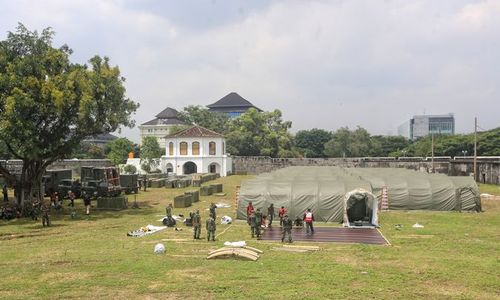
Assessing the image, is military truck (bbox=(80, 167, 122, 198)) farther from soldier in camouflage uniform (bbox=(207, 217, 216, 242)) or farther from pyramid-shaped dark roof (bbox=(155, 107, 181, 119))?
pyramid-shaped dark roof (bbox=(155, 107, 181, 119))

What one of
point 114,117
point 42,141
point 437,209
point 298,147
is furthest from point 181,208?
point 298,147

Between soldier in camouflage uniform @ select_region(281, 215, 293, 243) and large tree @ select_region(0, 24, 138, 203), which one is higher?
large tree @ select_region(0, 24, 138, 203)

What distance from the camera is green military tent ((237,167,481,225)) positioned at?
31375 millimetres

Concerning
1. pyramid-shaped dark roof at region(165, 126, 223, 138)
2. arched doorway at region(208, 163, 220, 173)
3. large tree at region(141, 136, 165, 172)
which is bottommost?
arched doorway at region(208, 163, 220, 173)

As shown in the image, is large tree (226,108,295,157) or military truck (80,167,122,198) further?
large tree (226,108,295,157)

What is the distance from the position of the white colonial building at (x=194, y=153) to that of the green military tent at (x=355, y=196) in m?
48.8

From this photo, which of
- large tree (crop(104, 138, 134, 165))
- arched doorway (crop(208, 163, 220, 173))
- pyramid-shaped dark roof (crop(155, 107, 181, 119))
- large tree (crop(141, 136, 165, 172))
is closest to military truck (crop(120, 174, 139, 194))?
arched doorway (crop(208, 163, 220, 173))

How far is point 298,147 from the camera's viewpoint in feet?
461

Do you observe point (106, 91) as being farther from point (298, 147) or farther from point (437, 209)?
point (298, 147)

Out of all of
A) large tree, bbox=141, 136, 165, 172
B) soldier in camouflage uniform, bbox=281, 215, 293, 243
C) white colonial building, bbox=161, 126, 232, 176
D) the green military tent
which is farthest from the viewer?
large tree, bbox=141, 136, 165, 172

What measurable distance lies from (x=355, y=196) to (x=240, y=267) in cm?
1368

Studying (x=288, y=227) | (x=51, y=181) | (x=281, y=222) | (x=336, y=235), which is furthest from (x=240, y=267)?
(x=51, y=181)

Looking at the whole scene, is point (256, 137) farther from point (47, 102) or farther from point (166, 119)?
point (47, 102)

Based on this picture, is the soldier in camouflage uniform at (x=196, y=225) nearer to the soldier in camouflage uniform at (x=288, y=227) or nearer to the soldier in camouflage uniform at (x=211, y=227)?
the soldier in camouflage uniform at (x=211, y=227)
